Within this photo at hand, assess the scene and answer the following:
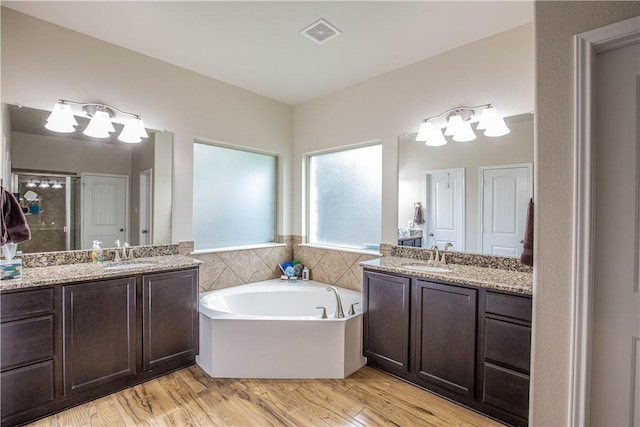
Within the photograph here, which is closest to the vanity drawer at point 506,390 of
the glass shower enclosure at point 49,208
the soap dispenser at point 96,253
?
the soap dispenser at point 96,253

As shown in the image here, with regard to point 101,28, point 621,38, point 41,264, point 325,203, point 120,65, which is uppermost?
point 101,28

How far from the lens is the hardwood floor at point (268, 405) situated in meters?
1.93

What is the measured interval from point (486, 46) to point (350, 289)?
8.36 ft

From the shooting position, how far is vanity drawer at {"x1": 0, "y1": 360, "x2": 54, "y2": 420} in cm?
178

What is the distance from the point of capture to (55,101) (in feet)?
7.70

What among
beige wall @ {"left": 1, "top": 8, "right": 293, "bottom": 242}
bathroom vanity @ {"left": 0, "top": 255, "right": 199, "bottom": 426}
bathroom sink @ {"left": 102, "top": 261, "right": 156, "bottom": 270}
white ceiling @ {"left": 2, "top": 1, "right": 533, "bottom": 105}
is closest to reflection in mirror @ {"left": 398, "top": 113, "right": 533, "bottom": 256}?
white ceiling @ {"left": 2, "top": 1, "right": 533, "bottom": 105}

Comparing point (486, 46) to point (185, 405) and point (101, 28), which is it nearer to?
point (101, 28)

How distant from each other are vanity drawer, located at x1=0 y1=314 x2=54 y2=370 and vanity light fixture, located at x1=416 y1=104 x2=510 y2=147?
10.2 feet

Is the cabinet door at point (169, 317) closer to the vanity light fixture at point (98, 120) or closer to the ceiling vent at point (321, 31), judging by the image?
the vanity light fixture at point (98, 120)

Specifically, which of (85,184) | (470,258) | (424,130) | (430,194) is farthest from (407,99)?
(85,184)

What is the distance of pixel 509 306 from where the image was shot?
1.85 m

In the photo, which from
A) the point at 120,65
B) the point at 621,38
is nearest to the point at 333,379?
the point at 621,38

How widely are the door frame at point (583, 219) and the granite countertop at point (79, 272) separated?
252cm

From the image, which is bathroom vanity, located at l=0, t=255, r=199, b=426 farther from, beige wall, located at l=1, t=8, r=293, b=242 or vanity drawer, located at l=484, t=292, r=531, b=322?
vanity drawer, located at l=484, t=292, r=531, b=322
